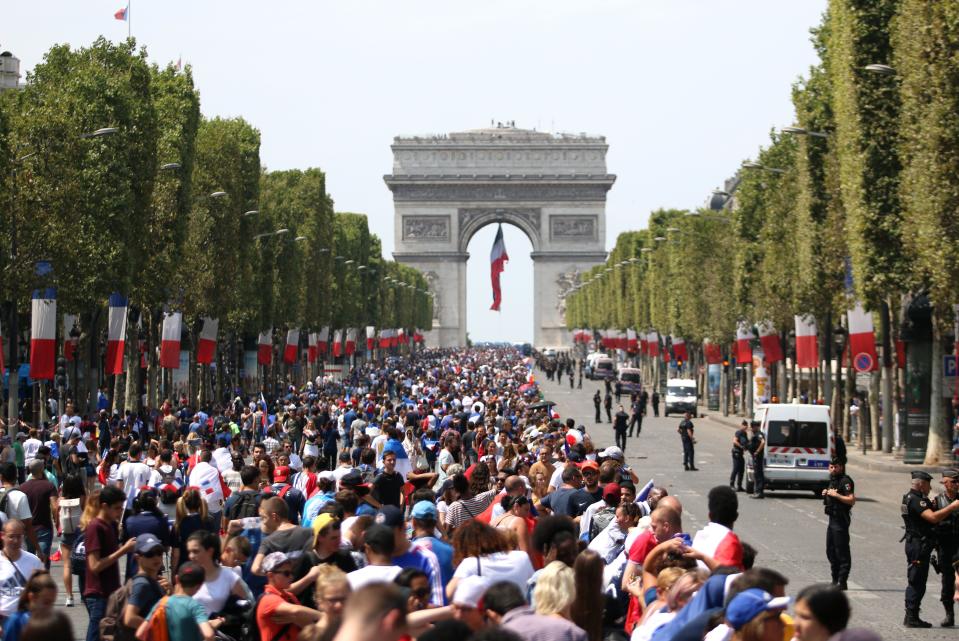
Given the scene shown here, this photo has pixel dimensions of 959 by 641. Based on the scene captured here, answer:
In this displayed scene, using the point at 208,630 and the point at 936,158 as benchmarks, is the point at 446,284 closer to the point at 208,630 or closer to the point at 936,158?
the point at 936,158

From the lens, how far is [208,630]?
1142 cm

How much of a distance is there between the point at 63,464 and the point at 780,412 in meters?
13.9

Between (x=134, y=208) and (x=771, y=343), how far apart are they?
24.6m

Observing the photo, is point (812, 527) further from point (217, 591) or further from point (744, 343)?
point (744, 343)

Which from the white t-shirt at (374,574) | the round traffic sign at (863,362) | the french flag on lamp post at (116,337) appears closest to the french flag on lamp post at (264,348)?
the french flag on lamp post at (116,337)

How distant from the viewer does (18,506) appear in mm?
18297

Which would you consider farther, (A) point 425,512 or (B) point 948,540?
(B) point 948,540

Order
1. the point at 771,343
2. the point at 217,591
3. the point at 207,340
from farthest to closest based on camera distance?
the point at 771,343, the point at 207,340, the point at 217,591

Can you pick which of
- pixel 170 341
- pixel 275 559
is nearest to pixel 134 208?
pixel 170 341

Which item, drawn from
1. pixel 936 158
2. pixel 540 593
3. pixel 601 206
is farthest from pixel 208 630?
pixel 601 206

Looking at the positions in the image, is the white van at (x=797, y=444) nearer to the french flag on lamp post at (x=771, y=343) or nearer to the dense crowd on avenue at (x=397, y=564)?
the dense crowd on avenue at (x=397, y=564)

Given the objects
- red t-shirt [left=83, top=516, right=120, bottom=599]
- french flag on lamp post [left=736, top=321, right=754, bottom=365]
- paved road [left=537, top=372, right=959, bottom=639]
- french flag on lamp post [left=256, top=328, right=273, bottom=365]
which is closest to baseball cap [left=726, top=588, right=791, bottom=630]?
red t-shirt [left=83, top=516, right=120, bottom=599]

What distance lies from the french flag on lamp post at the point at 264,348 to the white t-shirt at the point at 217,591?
2184 inches

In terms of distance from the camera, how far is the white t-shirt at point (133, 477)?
21266 millimetres
